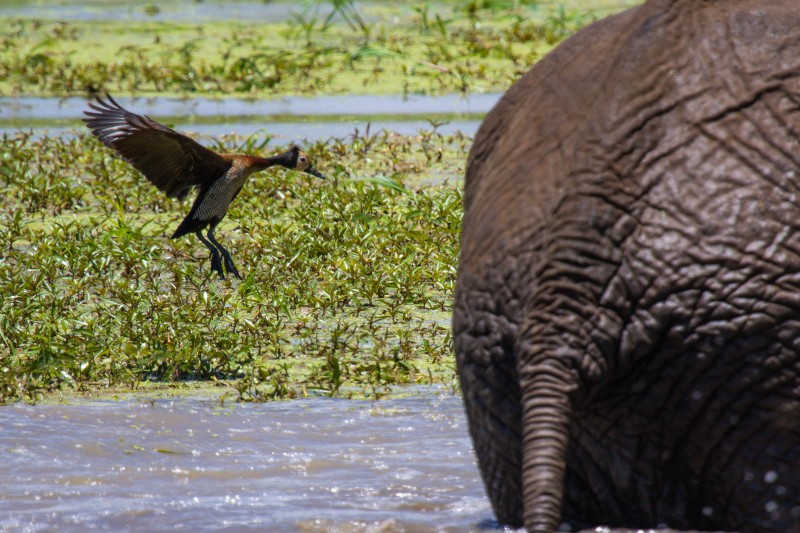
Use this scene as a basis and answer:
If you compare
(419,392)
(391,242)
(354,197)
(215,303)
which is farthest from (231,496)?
(354,197)

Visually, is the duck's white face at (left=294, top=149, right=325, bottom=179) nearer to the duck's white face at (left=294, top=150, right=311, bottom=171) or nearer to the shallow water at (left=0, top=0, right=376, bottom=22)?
the duck's white face at (left=294, top=150, right=311, bottom=171)

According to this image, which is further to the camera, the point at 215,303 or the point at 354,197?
the point at 354,197

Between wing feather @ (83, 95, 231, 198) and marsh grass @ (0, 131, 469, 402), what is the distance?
0.28 m

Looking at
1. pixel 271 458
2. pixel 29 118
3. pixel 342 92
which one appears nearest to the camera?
pixel 271 458

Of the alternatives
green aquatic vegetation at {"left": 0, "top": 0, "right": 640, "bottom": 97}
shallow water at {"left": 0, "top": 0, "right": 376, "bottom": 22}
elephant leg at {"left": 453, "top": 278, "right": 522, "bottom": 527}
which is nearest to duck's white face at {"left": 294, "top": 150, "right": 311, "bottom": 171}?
green aquatic vegetation at {"left": 0, "top": 0, "right": 640, "bottom": 97}

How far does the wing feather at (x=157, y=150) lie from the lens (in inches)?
229

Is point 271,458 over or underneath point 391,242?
underneath

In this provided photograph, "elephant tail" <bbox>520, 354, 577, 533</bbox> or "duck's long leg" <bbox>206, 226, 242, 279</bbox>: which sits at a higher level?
"duck's long leg" <bbox>206, 226, 242, 279</bbox>

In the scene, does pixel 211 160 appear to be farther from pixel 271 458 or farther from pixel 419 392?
pixel 271 458

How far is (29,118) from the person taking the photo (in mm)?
10383

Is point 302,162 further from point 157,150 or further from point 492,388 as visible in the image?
point 492,388

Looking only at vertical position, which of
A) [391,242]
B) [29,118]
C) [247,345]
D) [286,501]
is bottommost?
[286,501]

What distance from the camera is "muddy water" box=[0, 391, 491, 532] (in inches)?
137

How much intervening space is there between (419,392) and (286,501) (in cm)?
116
